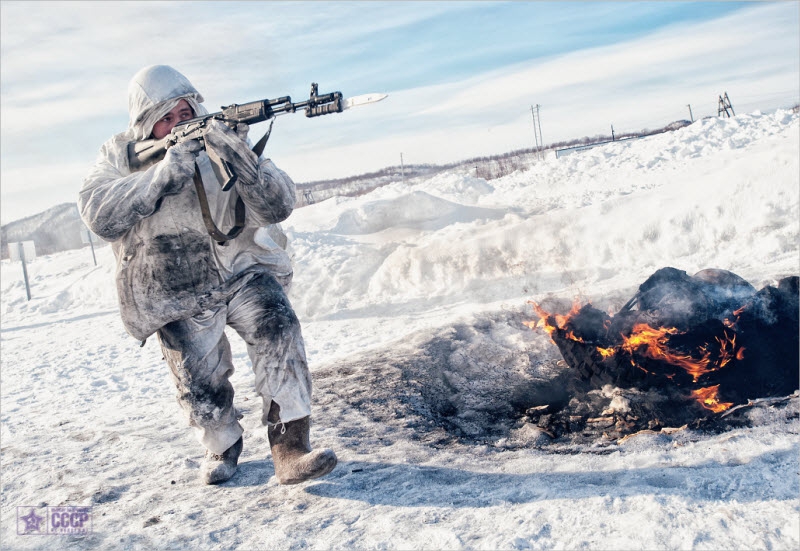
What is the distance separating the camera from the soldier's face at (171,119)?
3.38m

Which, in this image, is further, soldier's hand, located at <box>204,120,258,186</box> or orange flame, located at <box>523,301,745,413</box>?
orange flame, located at <box>523,301,745,413</box>

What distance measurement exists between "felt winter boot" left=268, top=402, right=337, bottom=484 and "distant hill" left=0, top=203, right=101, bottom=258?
35173 mm

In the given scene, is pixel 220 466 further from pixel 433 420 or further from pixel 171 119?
pixel 171 119

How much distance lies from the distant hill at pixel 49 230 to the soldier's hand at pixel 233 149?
Answer: 35.1 metres

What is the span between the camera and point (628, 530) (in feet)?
7.19

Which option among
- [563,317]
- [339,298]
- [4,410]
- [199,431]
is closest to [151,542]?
[199,431]

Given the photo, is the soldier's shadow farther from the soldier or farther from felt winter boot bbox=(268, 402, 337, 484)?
the soldier

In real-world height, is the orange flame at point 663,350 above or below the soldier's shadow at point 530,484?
above

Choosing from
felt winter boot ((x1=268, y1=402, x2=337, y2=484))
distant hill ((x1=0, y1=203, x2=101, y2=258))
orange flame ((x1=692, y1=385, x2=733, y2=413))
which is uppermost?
distant hill ((x1=0, y1=203, x2=101, y2=258))

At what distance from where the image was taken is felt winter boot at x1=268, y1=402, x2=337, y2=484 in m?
2.92

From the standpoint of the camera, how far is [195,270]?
10.7 ft

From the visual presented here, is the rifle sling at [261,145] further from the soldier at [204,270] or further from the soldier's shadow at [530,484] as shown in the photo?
the soldier's shadow at [530,484]

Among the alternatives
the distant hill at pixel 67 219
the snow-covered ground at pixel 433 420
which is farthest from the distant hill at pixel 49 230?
the snow-covered ground at pixel 433 420

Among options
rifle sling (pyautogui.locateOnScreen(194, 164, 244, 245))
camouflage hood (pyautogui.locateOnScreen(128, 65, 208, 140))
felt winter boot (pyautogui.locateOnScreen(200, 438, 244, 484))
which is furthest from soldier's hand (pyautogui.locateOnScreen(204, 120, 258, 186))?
felt winter boot (pyautogui.locateOnScreen(200, 438, 244, 484))
